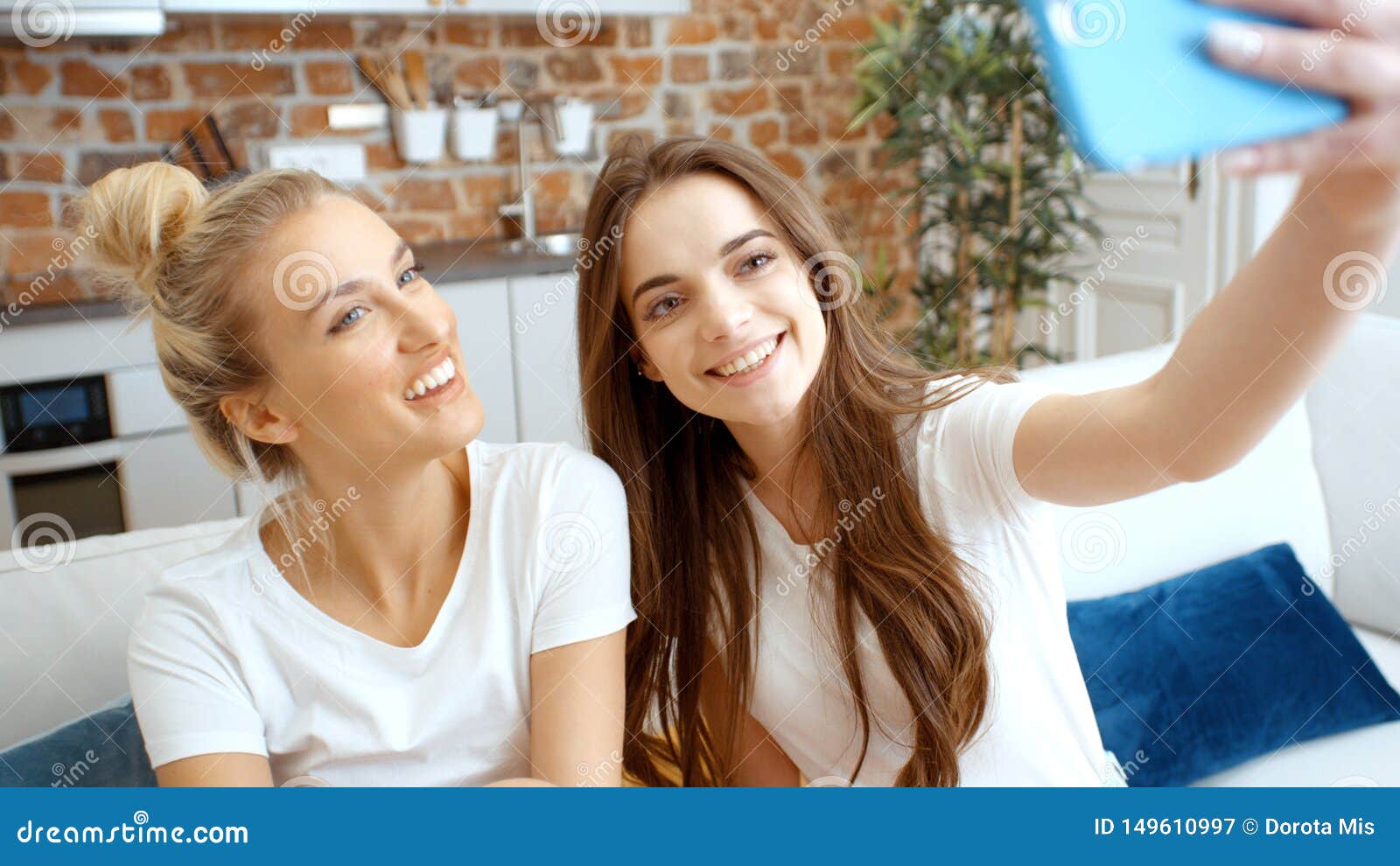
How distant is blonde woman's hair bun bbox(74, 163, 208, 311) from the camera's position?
1.29 meters

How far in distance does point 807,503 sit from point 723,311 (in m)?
0.30

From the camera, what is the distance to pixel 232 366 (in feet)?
4.37

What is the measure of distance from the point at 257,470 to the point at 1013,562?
907mm

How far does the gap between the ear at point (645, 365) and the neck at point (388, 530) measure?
0.28 metres

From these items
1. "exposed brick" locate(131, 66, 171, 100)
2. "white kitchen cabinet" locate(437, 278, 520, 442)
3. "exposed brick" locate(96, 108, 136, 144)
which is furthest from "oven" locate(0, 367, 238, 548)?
"exposed brick" locate(131, 66, 171, 100)

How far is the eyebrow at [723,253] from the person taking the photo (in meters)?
1.31

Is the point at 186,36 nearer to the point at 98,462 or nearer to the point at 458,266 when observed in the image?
the point at 458,266

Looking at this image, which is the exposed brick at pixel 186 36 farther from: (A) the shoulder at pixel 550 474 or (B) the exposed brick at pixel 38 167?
(A) the shoulder at pixel 550 474

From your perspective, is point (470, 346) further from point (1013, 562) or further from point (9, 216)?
point (1013, 562)

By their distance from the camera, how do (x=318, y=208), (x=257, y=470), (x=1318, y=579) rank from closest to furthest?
(x=318, y=208)
(x=257, y=470)
(x=1318, y=579)

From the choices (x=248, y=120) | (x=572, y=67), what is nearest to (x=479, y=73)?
(x=572, y=67)

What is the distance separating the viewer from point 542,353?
11.9 ft

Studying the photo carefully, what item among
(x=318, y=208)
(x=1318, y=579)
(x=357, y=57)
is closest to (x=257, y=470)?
(x=318, y=208)

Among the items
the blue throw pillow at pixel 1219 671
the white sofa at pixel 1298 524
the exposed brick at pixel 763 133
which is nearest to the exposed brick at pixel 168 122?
the exposed brick at pixel 763 133
